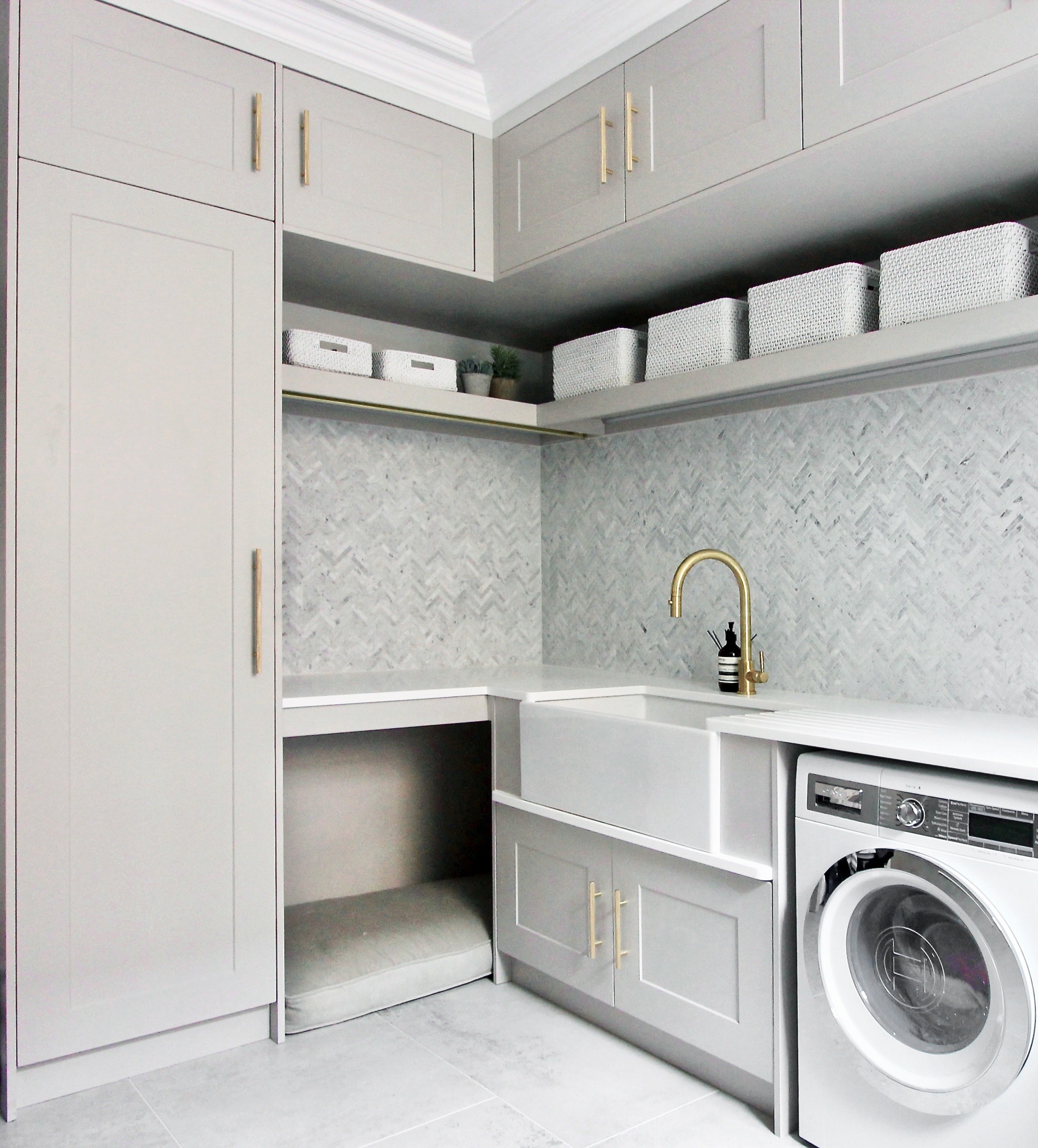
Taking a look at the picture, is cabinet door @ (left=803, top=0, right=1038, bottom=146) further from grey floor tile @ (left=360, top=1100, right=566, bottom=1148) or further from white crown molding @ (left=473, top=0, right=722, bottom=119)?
grey floor tile @ (left=360, top=1100, right=566, bottom=1148)

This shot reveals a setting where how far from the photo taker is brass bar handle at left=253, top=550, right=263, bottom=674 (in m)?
2.21

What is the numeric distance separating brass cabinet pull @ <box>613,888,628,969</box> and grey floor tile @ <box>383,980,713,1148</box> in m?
0.22

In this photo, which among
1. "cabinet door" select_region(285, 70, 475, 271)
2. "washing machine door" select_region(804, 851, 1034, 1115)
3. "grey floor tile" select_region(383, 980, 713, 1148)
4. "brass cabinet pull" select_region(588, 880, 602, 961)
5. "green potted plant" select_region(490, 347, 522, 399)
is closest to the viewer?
"washing machine door" select_region(804, 851, 1034, 1115)

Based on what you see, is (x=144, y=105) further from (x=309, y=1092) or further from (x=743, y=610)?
(x=309, y=1092)

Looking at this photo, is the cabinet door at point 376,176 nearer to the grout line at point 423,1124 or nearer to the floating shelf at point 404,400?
the floating shelf at point 404,400

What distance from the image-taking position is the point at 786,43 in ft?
6.33

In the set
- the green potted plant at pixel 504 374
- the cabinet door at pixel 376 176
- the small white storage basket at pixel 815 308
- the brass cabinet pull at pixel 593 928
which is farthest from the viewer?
the green potted plant at pixel 504 374

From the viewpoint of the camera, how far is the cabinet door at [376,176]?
234 centimetres

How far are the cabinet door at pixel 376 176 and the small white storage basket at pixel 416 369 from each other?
28cm

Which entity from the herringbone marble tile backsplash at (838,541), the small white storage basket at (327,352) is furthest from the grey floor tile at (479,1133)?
the small white storage basket at (327,352)

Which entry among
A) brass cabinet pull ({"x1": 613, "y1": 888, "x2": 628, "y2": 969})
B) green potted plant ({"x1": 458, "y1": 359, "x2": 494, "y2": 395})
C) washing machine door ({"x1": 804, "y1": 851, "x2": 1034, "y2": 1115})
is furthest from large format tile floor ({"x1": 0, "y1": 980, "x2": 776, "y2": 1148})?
green potted plant ({"x1": 458, "y1": 359, "x2": 494, "y2": 395})

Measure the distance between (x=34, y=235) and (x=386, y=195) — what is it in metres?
0.90

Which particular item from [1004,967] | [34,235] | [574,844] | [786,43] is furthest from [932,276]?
[34,235]

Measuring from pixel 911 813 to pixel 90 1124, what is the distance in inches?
67.0
